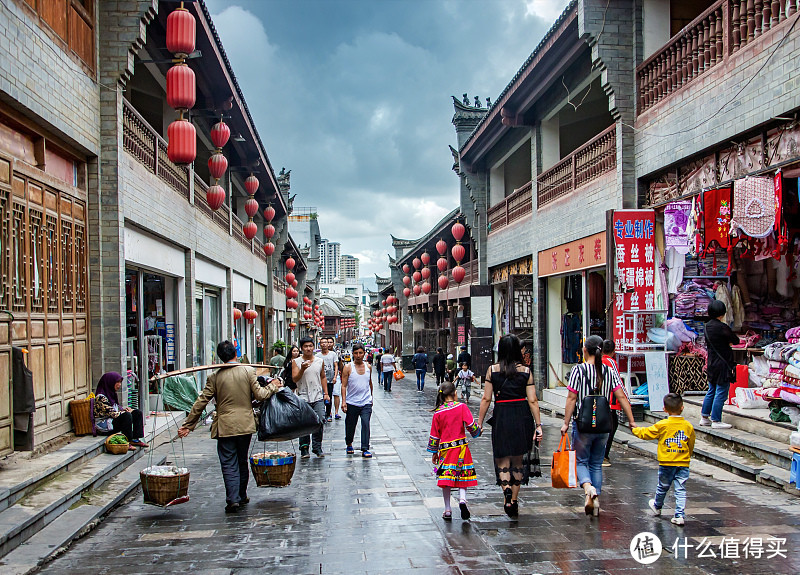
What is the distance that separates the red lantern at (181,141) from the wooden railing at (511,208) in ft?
33.4

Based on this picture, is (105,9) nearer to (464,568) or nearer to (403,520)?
(403,520)

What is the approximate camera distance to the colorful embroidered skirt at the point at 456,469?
6.46 metres

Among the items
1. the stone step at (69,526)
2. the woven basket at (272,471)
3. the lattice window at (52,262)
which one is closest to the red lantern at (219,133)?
the lattice window at (52,262)

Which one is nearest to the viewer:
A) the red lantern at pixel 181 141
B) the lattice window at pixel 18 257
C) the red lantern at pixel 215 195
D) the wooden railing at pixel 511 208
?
the lattice window at pixel 18 257

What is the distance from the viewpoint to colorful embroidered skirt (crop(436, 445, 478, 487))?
21.2 ft

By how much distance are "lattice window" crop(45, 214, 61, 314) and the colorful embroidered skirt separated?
18.8ft

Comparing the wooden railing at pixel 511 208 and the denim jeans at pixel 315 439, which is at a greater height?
the wooden railing at pixel 511 208

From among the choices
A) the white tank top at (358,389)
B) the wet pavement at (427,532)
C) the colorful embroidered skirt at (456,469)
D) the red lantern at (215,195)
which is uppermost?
the red lantern at (215,195)

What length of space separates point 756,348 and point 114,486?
977 cm

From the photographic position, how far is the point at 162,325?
49.5 ft

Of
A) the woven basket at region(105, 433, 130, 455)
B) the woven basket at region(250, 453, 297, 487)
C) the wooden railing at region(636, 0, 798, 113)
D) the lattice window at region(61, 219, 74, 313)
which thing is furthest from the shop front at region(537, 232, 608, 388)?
the lattice window at region(61, 219, 74, 313)

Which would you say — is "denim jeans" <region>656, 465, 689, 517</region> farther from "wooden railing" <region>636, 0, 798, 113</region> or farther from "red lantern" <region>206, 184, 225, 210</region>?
"red lantern" <region>206, 184, 225, 210</region>

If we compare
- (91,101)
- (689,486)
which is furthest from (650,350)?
(91,101)

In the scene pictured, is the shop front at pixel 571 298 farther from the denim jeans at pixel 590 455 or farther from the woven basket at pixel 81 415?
the woven basket at pixel 81 415
